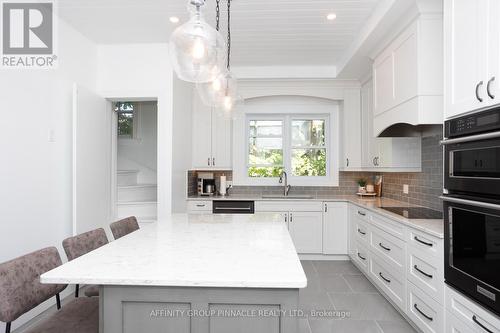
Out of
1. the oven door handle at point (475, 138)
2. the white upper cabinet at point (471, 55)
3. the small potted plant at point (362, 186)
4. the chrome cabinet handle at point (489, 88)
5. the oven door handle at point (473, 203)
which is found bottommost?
the small potted plant at point (362, 186)

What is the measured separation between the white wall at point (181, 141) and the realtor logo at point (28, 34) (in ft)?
4.35

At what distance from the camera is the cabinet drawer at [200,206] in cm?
410

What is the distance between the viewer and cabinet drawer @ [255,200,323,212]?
4.14 m

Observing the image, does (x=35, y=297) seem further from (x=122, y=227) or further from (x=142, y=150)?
(x=142, y=150)

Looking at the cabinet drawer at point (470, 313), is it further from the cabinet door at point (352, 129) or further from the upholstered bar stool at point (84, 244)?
the cabinet door at point (352, 129)

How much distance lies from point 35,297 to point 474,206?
89.4 inches

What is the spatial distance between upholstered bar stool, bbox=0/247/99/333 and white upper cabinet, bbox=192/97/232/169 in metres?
2.89

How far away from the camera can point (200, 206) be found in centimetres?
410

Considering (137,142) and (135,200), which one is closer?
(135,200)

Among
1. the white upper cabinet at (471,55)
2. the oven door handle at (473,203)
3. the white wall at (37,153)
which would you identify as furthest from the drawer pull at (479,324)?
the white wall at (37,153)

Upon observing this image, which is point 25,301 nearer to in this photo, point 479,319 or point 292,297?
point 292,297

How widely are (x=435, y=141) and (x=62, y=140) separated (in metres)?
3.72

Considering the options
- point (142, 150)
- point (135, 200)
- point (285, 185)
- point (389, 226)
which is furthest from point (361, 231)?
point (142, 150)

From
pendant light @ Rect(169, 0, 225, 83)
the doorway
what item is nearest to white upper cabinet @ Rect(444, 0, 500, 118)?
pendant light @ Rect(169, 0, 225, 83)
